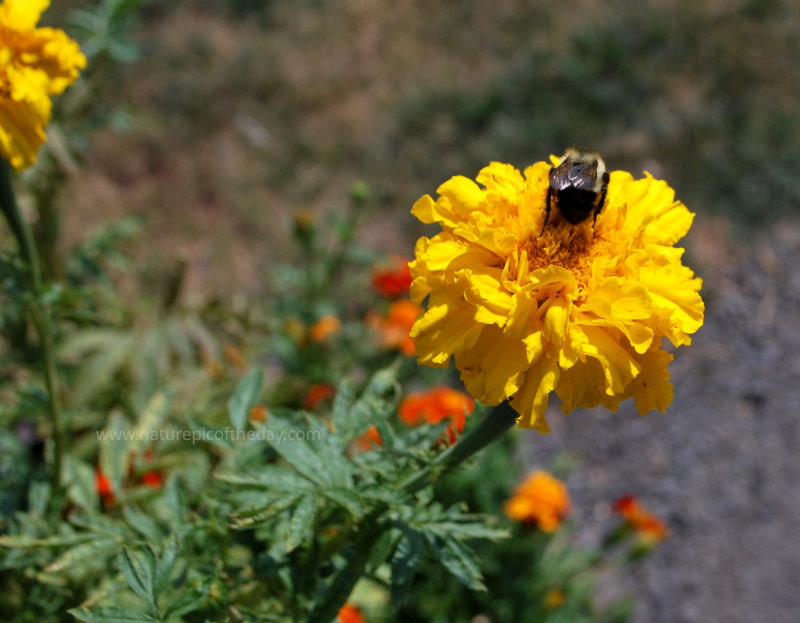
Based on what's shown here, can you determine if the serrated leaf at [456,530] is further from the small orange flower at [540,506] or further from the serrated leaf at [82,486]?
the small orange flower at [540,506]

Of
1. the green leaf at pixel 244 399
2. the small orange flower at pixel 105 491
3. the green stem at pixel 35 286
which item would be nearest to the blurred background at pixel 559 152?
the small orange flower at pixel 105 491

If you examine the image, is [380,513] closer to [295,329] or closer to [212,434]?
[212,434]

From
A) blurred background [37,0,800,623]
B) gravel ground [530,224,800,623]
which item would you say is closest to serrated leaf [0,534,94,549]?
blurred background [37,0,800,623]

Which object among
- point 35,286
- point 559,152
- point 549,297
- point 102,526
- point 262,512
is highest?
point 559,152

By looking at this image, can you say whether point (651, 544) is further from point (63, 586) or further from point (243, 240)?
point (243, 240)

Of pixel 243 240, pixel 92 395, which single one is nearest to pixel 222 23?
pixel 243 240

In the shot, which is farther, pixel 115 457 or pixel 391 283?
pixel 391 283

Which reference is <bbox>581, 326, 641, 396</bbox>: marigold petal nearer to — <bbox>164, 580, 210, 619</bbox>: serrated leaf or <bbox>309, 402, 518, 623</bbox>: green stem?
<bbox>309, 402, 518, 623</bbox>: green stem

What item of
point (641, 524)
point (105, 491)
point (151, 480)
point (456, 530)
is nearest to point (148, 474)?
point (151, 480)
